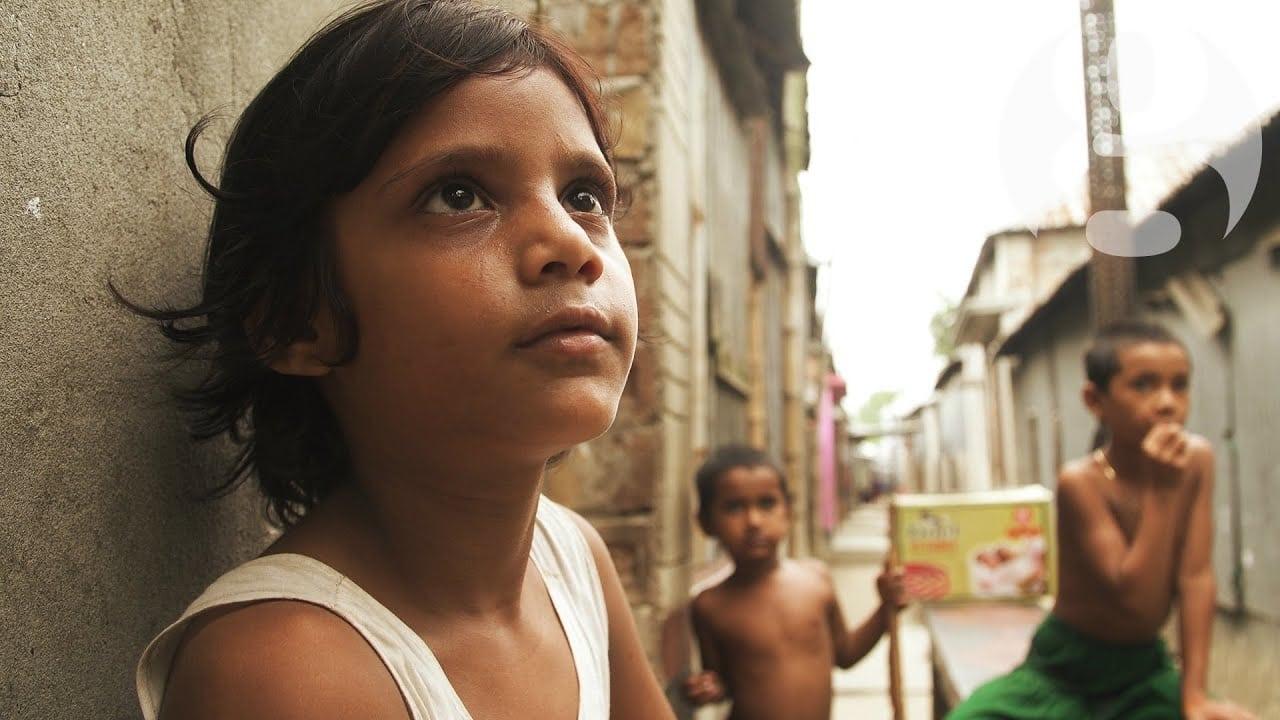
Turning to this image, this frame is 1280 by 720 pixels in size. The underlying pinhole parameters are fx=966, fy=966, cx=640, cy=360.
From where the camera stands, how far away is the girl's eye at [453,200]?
904mm

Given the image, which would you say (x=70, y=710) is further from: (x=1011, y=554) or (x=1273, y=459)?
(x=1273, y=459)

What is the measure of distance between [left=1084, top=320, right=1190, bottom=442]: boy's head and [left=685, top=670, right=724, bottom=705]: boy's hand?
1.51 m

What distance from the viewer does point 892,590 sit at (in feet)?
11.5

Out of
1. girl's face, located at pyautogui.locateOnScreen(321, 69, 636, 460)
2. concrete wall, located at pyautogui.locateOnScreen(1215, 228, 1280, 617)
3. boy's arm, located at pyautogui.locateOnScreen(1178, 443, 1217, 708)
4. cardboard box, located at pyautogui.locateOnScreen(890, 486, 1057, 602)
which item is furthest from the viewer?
concrete wall, located at pyautogui.locateOnScreen(1215, 228, 1280, 617)

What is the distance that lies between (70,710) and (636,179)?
240 centimetres

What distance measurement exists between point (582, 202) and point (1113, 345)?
8.33ft

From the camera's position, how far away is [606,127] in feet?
3.83

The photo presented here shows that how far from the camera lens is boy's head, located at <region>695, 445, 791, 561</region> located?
3.33 m

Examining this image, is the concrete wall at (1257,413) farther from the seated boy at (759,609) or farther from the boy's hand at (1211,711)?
the boy's hand at (1211,711)

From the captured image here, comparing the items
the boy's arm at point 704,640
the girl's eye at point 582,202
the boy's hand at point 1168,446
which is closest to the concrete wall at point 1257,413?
the boy's hand at point 1168,446

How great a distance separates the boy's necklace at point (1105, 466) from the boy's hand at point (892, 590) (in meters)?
0.81

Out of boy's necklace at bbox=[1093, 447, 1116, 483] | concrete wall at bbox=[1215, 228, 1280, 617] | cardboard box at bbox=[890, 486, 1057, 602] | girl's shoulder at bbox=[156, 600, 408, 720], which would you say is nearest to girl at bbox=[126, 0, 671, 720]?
girl's shoulder at bbox=[156, 600, 408, 720]

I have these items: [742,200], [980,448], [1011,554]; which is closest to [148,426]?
[1011,554]

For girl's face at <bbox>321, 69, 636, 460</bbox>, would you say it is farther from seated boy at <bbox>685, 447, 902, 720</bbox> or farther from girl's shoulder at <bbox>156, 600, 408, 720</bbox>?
seated boy at <bbox>685, 447, 902, 720</bbox>
